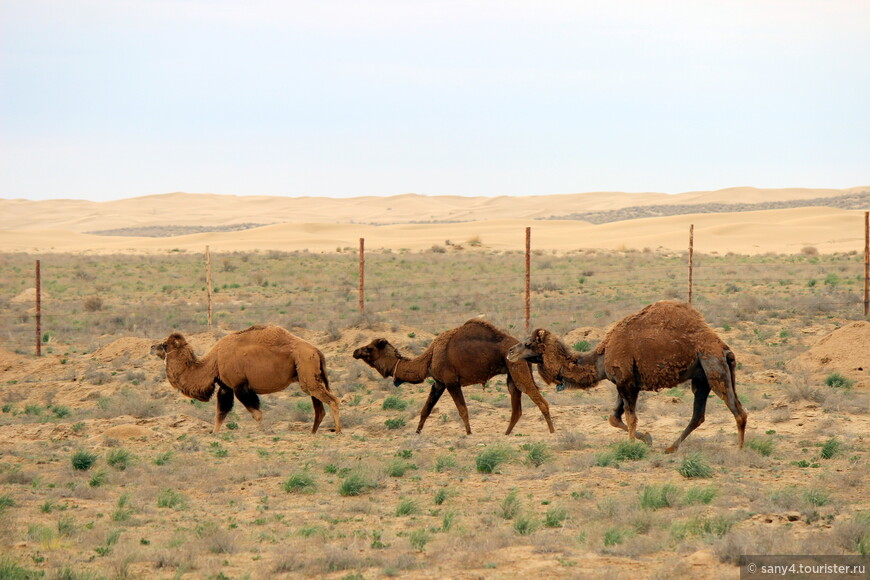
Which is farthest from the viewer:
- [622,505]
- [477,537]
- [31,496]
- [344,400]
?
[344,400]

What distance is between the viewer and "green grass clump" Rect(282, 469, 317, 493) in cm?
1019

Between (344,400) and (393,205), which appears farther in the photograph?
(393,205)

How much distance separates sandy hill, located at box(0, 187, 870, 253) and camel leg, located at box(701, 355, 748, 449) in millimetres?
49330

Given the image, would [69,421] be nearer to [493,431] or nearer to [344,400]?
[344,400]

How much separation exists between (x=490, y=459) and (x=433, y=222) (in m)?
120

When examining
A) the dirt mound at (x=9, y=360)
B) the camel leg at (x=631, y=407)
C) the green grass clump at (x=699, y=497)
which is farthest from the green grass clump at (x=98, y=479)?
the dirt mound at (x=9, y=360)

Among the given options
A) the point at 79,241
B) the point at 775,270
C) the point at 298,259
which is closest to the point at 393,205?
the point at 79,241

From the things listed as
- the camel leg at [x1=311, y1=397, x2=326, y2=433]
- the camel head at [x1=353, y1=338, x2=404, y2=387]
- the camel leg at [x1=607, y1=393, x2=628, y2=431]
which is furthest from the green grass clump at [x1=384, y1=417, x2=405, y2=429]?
the camel leg at [x1=607, y1=393, x2=628, y2=431]

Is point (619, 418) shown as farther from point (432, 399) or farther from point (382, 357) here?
point (382, 357)

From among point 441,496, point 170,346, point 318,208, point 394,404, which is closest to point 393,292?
point 394,404

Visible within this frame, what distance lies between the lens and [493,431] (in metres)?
13.8

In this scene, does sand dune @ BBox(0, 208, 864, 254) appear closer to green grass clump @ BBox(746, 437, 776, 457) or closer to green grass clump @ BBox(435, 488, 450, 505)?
green grass clump @ BBox(746, 437, 776, 457)

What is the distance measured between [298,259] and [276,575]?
138ft

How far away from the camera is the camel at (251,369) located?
44.3ft
